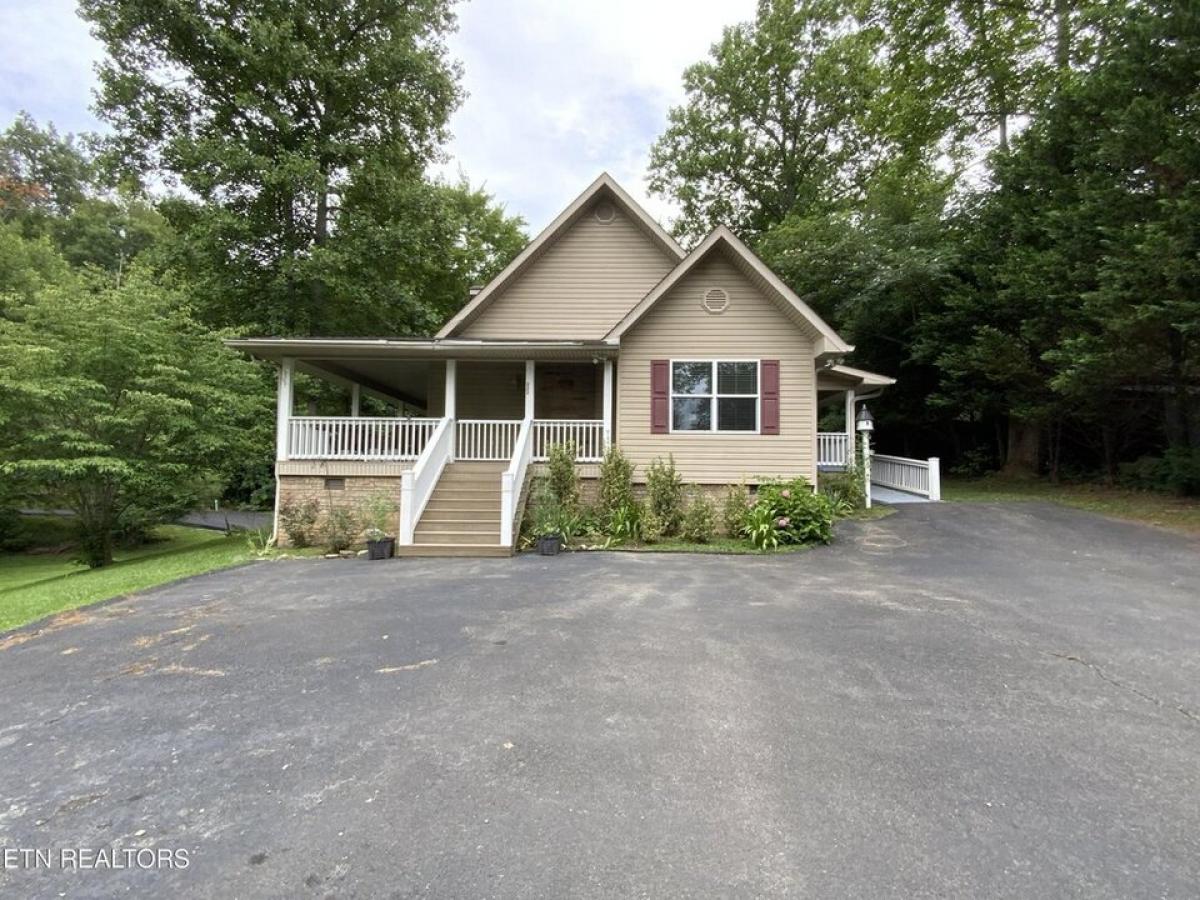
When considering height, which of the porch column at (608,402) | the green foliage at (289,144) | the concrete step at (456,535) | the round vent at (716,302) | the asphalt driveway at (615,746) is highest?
the green foliage at (289,144)

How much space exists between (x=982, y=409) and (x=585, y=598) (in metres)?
16.9

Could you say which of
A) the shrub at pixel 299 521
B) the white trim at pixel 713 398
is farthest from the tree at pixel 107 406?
the white trim at pixel 713 398

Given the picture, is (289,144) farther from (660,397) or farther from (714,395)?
(714,395)

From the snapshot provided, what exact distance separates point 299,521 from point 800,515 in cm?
902

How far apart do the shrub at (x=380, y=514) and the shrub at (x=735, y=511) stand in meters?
6.01

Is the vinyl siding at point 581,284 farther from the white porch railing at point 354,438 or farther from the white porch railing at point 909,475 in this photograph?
the white porch railing at point 909,475

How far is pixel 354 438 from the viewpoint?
36.9 ft

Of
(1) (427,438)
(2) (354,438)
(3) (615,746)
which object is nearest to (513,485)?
(1) (427,438)

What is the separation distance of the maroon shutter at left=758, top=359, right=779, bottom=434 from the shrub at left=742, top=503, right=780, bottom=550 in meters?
1.76

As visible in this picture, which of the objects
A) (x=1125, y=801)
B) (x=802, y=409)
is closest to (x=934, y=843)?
(x=1125, y=801)

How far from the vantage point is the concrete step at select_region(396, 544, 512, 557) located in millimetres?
9031

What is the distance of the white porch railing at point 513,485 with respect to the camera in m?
9.22

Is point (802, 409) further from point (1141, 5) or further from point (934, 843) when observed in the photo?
point (1141, 5)

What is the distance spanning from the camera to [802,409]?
11.3 meters
